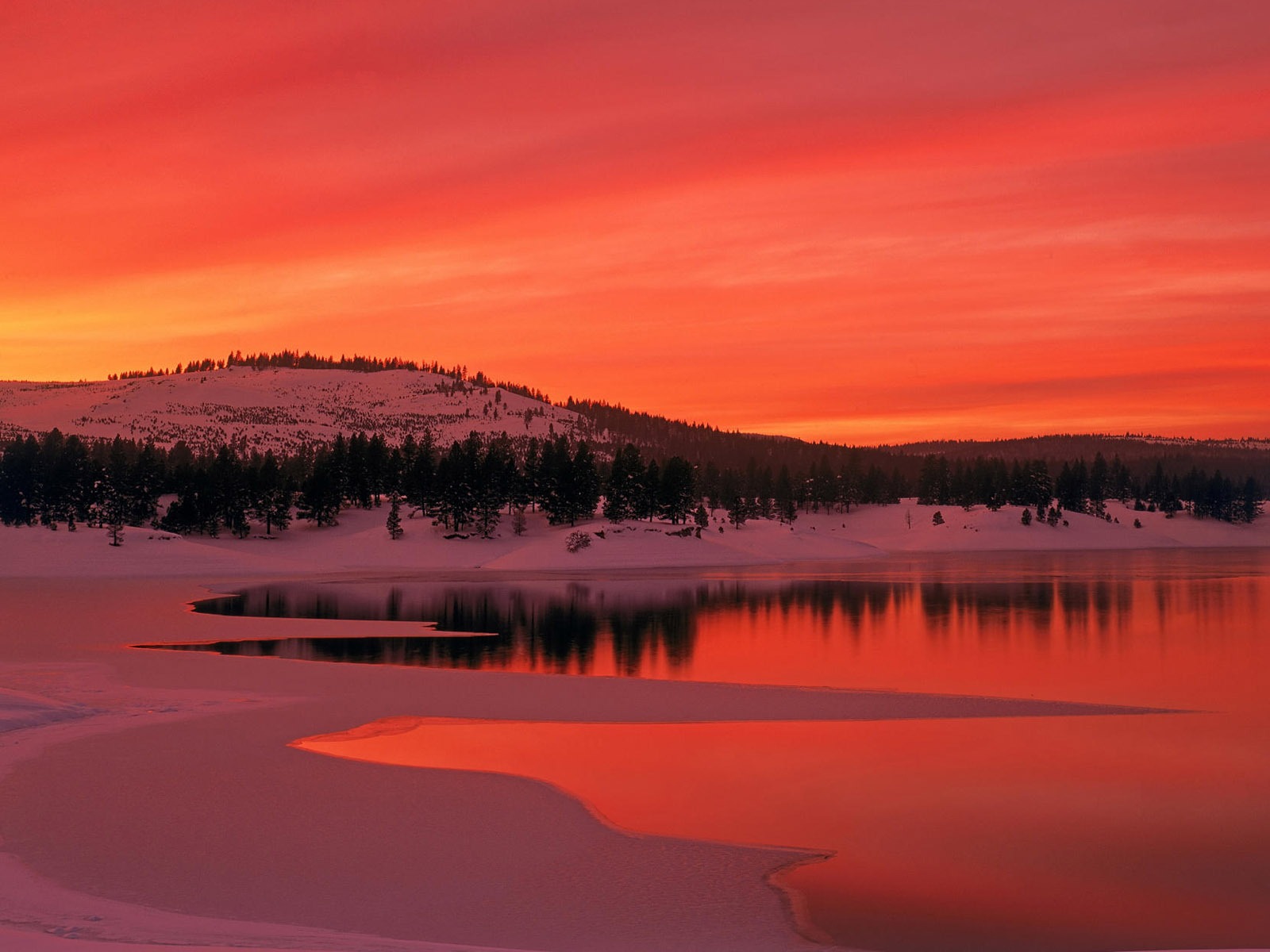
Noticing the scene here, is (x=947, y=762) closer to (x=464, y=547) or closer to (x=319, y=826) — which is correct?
(x=319, y=826)

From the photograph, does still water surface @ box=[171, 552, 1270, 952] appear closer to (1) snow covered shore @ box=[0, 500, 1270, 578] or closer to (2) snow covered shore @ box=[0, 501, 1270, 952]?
(2) snow covered shore @ box=[0, 501, 1270, 952]

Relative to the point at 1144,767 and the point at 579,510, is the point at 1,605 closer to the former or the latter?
the point at 1144,767

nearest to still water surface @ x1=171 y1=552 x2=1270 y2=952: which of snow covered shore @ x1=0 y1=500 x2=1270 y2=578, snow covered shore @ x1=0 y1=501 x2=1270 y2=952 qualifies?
snow covered shore @ x1=0 y1=501 x2=1270 y2=952

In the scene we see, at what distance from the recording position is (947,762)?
76.5ft

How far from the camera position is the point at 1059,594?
233 feet

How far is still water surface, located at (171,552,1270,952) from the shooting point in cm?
1495

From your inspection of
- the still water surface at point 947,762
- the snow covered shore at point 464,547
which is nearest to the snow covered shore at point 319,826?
the still water surface at point 947,762

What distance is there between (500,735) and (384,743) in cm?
269

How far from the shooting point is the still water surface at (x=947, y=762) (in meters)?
14.9

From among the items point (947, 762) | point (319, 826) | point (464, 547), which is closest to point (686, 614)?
point (947, 762)

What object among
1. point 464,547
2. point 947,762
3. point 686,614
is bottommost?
point 686,614

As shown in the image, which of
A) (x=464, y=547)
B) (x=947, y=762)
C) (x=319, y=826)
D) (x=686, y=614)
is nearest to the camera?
(x=319, y=826)

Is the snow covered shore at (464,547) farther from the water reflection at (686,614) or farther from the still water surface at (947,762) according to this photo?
the still water surface at (947,762)

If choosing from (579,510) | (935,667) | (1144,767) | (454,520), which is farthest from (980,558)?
(1144,767)
